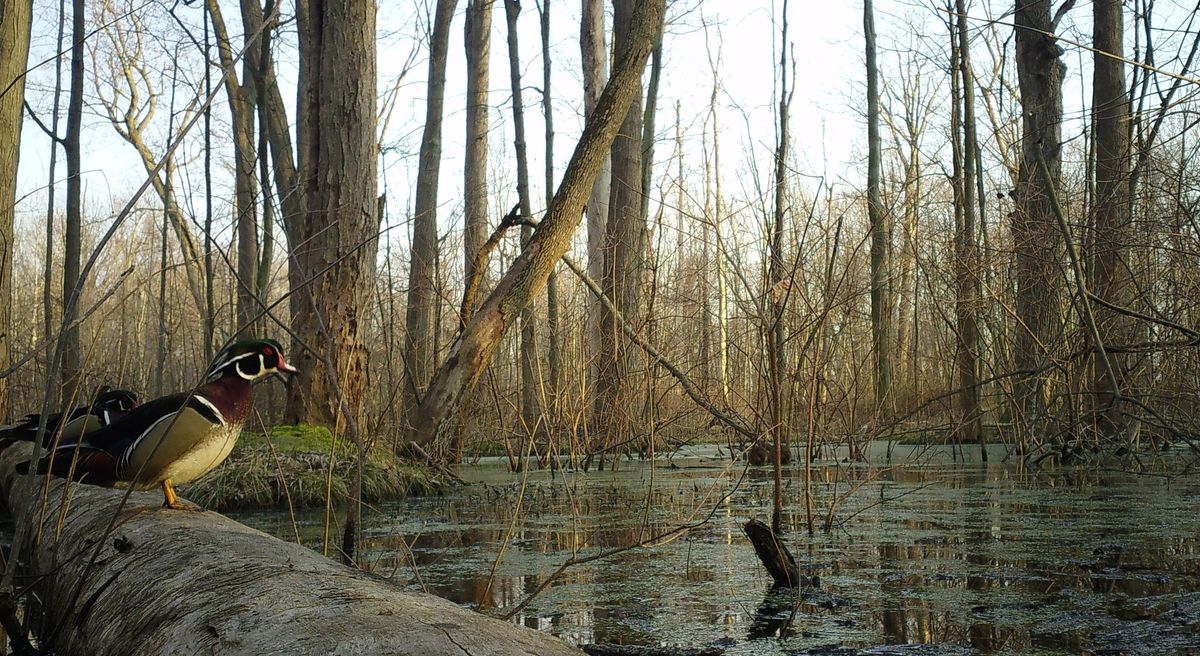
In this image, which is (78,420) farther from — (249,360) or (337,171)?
(337,171)

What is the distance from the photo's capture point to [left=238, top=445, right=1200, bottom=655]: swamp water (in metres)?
2.90

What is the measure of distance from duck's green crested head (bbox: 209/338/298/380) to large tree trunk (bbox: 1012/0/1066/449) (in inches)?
187

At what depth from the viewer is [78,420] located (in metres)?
4.30

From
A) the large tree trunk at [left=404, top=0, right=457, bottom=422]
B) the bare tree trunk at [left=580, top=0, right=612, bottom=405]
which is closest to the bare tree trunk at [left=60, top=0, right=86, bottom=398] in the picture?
the large tree trunk at [left=404, top=0, right=457, bottom=422]

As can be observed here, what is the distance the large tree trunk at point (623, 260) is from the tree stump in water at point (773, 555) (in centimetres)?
400

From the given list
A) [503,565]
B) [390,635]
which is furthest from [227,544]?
[503,565]

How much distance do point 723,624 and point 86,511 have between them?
2.27 metres

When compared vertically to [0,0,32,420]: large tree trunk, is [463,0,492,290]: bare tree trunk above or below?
above

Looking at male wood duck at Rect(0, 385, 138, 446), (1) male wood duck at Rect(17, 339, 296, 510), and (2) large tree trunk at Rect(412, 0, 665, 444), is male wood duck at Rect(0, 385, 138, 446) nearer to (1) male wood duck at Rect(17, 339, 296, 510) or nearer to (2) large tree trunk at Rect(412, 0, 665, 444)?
(1) male wood duck at Rect(17, 339, 296, 510)

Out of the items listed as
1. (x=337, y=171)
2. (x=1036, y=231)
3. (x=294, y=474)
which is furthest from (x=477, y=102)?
(x=1036, y=231)

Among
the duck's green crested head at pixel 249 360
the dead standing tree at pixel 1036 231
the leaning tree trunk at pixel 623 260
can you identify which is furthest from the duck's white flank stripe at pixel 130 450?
the dead standing tree at pixel 1036 231

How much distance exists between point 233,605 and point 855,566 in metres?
2.87

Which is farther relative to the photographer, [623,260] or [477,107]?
[477,107]

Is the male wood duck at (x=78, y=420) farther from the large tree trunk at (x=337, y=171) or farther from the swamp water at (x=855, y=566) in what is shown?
the large tree trunk at (x=337, y=171)
